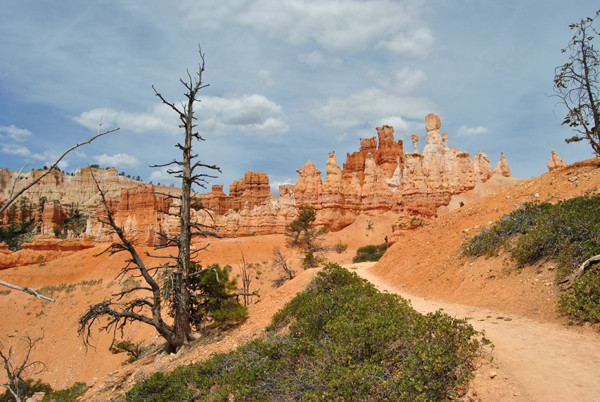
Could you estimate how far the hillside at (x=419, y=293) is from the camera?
910 centimetres

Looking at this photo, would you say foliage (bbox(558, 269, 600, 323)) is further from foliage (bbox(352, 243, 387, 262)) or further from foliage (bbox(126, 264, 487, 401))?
foliage (bbox(352, 243, 387, 262))

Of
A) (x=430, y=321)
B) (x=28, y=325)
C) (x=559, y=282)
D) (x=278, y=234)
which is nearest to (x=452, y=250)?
(x=559, y=282)

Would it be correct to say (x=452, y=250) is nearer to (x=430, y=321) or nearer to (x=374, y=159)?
(x=430, y=321)

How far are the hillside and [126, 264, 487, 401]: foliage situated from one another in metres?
0.73

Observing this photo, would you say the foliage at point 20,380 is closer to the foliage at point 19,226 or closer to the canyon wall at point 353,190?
the canyon wall at point 353,190

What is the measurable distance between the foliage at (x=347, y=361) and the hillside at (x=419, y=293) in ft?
2.39

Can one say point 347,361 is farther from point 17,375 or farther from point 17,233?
point 17,233

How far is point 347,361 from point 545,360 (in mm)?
3010

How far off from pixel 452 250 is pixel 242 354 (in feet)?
33.2

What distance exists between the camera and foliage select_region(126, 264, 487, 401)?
15.8 feet

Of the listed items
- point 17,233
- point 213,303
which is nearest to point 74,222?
point 17,233

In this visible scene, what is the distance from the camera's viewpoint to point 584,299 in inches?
270

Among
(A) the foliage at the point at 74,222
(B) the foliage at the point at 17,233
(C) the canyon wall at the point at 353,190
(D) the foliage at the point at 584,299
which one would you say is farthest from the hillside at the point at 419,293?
(B) the foliage at the point at 17,233

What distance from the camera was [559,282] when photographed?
327 inches
